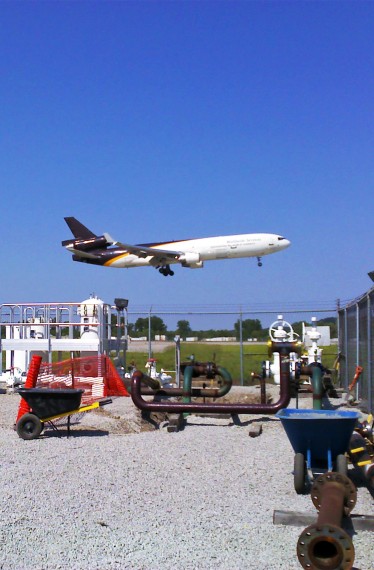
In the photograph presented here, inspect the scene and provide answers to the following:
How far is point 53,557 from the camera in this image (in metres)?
5.34

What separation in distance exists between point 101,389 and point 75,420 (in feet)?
15.6

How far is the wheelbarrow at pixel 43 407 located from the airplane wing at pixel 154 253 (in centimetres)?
2742

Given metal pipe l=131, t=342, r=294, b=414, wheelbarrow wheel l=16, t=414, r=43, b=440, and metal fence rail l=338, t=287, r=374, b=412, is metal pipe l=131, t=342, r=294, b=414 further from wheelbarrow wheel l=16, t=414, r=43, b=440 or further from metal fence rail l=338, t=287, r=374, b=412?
metal fence rail l=338, t=287, r=374, b=412

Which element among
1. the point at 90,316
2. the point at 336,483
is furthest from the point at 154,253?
the point at 336,483

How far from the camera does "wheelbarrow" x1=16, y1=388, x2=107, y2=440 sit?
10.7 meters

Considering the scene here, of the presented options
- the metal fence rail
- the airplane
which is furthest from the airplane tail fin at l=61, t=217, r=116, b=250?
the metal fence rail

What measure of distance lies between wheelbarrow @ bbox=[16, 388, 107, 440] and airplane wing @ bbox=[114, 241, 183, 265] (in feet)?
90.0

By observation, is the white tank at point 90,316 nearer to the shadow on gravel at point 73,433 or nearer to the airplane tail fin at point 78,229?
the shadow on gravel at point 73,433

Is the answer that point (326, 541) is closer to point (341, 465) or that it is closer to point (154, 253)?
point (341, 465)

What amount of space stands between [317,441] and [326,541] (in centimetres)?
291

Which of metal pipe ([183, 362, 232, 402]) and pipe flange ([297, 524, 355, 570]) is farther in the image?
metal pipe ([183, 362, 232, 402])

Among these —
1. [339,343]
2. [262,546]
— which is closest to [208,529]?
[262,546]

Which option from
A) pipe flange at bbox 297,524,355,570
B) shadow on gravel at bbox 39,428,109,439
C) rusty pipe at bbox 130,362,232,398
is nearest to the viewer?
pipe flange at bbox 297,524,355,570

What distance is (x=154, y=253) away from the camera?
38.7 m
